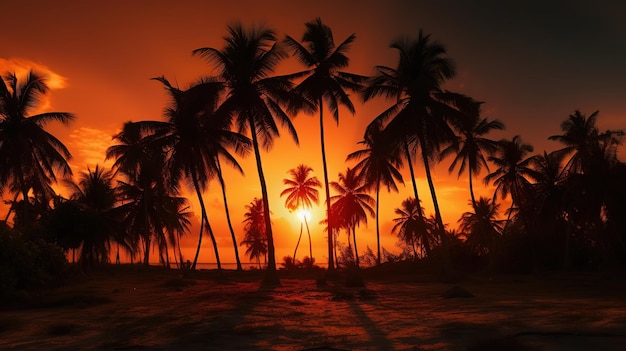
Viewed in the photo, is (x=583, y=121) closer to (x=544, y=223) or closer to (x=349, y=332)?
(x=544, y=223)

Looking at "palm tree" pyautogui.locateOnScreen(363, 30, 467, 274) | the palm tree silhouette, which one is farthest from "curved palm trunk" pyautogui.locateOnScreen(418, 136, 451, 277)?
the palm tree silhouette

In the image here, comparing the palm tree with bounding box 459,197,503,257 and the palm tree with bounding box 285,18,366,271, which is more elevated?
the palm tree with bounding box 285,18,366,271

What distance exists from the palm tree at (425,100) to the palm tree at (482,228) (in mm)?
13327

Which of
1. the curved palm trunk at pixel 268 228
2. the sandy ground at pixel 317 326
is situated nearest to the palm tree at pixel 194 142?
the curved palm trunk at pixel 268 228

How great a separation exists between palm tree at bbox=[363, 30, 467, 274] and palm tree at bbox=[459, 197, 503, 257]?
43.7 ft

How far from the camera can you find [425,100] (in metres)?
24.3

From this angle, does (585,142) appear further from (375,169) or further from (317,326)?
(317,326)

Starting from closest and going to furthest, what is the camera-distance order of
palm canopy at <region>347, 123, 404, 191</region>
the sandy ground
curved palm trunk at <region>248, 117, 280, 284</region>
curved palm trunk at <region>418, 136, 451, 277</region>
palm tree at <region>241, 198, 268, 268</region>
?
the sandy ground, curved palm trunk at <region>248, 117, 280, 284</region>, curved palm trunk at <region>418, 136, 451, 277</region>, palm canopy at <region>347, 123, 404, 191</region>, palm tree at <region>241, 198, 268, 268</region>

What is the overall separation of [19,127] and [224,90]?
1335 centimetres


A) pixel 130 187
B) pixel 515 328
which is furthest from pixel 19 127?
pixel 515 328

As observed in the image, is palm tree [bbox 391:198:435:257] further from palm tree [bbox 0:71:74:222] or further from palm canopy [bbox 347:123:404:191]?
palm tree [bbox 0:71:74:222]

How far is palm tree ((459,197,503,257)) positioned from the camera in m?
36.9

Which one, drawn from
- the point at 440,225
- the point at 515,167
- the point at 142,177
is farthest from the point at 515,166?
the point at 142,177

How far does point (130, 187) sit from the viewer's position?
1535 inches
